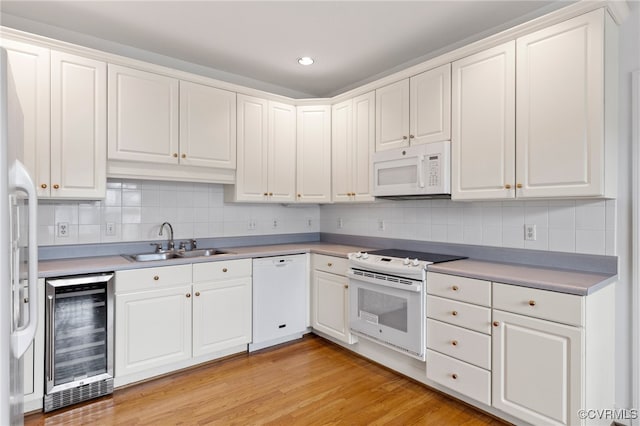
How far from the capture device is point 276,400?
96.8 inches

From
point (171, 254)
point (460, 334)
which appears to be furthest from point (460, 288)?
point (171, 254)

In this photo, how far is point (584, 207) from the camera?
2.27 meters

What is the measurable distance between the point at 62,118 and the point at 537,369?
3439 mm

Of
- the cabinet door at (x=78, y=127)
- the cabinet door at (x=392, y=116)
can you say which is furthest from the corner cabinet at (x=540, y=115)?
the cabinet door at (x=78, y=127)

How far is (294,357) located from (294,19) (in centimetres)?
277

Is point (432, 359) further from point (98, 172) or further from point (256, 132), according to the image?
point (98, 172)

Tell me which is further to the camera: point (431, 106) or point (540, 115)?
point (431, 106)

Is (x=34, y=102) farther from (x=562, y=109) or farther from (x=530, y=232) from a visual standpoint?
(x=530, y=232)

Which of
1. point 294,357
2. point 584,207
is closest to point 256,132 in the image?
point 294,357

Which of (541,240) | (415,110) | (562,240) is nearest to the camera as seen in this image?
(562,240)

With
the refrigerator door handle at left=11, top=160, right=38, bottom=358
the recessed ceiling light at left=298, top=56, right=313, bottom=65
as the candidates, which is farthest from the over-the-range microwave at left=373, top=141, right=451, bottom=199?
the refrigerator door handle at left=11, top=160, right=38, bottom=358

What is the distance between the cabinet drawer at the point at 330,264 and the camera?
3.21 m

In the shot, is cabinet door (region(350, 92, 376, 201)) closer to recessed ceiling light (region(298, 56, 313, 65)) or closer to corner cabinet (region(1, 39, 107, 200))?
recessed ceiling light (region(298, 56, 313, 65))

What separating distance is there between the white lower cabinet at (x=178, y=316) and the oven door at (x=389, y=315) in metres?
0.98
